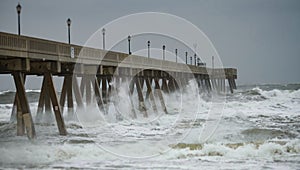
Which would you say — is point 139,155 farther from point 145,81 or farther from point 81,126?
point 145,81

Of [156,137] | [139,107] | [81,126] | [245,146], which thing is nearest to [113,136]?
[156,137]

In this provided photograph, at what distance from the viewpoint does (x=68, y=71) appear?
2348 cm

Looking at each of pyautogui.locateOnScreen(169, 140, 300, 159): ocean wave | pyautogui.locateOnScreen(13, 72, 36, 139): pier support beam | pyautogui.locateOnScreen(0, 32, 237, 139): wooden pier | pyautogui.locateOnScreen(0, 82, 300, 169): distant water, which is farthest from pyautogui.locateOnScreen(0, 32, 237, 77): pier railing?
pyautogui.locateOnScreen(169, 140, 300, 159): ocean wave

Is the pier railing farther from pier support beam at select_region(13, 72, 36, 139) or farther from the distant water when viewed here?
the distant water

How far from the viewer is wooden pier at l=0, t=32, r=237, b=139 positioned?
18.1 m

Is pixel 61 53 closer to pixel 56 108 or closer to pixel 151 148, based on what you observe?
pixel 56 108

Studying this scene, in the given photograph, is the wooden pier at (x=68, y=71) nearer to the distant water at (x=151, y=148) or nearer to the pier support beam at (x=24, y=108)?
the pier support beam at (x=24, y=108)

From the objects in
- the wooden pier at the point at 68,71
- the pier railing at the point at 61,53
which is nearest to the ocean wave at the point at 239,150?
the wooden pier at the point at 68,71

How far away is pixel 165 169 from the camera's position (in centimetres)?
1209

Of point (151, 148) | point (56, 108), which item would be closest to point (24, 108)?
point (56, 108)

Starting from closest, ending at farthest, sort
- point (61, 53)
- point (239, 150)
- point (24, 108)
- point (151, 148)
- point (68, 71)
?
point (239, 150) → point (151, 148) → point (24, 108) → point (61, 53) → point (68, 71)

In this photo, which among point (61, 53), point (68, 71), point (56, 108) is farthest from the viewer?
point (68, 71)

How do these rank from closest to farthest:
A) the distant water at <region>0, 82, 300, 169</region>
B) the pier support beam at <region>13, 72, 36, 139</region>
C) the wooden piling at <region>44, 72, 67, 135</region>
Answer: the distant water at <region>0, 82, 300, 169</region> → the pier support beam at <region>13, 72, 36, 139</region> → the wooden piling at <region>44, 72, 67, 135</region>

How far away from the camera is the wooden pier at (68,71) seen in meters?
18.1
